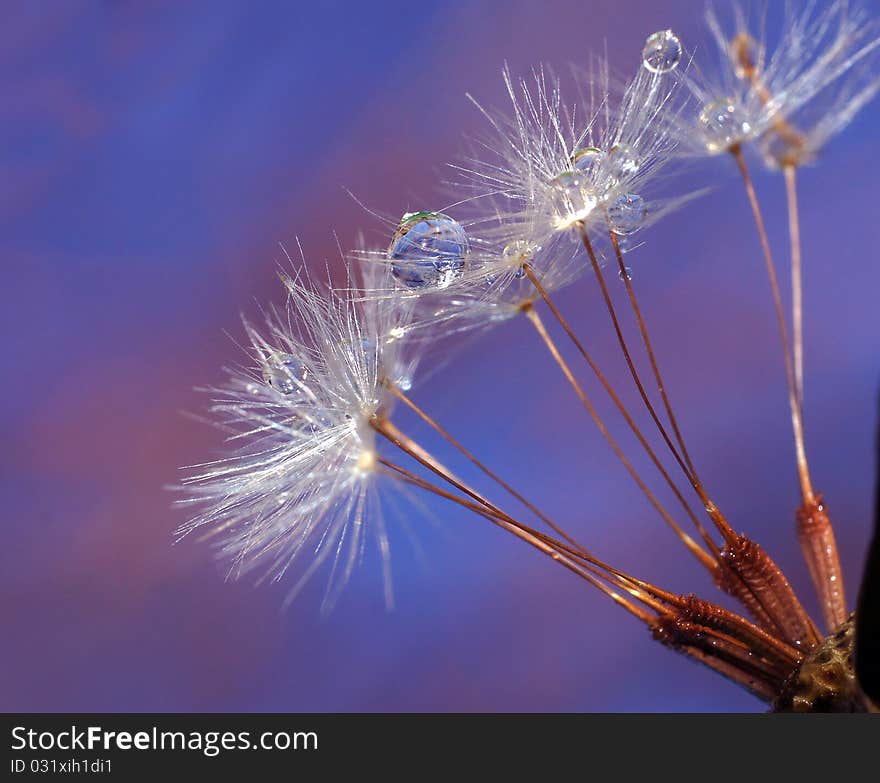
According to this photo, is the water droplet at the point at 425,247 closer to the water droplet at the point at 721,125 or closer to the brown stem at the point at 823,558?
the water droplet at the point at 721,125

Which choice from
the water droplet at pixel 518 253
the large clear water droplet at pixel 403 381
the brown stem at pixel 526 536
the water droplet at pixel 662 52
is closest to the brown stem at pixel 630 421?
the water droplet at pixel 518 253

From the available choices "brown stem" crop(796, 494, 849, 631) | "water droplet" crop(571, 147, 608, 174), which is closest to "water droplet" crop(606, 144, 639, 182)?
"water droplet" crop(571, 147, 608, 174)

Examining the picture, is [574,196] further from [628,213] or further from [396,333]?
A: [396,333]

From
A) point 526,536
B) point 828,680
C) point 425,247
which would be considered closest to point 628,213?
point 425,247

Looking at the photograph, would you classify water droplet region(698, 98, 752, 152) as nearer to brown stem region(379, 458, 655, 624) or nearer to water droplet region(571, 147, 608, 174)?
water droplet region(571, 147, 608, 174)
